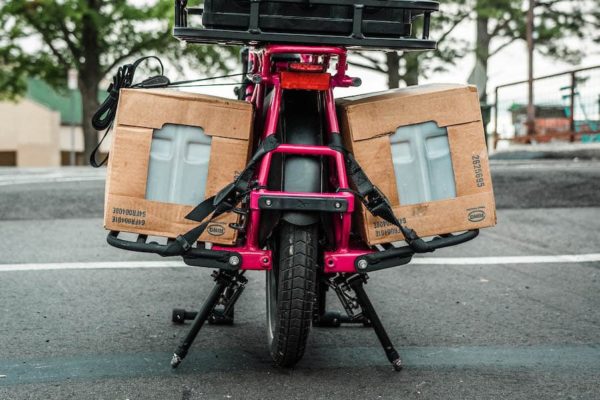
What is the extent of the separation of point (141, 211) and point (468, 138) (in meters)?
1.50

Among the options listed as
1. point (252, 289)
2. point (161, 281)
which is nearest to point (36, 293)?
point (161, 281)

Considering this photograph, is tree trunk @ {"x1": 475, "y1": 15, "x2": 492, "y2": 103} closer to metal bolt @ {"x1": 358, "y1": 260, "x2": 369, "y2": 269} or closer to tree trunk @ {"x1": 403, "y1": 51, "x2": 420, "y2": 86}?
tree trunk @ {"x1": 403, "y1": 51, "x2": 420, "y2": 86}

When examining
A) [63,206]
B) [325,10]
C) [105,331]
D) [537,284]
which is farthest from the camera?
[63,206]

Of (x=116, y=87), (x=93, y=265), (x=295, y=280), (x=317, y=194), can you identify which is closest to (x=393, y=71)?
(x=93, y=265)

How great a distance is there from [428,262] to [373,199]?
3.25 m

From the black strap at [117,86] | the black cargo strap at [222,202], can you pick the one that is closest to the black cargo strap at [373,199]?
the black cargo strap at [222,202]

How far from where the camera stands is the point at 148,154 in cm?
376

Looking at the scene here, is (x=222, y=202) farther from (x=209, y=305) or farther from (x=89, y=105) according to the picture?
(x=89, y=105)

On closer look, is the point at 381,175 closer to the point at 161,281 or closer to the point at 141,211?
the point at 141,211

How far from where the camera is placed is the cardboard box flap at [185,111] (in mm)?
3748

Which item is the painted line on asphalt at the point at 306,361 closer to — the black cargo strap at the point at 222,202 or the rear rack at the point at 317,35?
the black cargo strap at the point at 222,202

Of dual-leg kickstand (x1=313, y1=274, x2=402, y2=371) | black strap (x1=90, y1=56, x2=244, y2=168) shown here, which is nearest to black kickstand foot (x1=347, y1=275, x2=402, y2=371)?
dual-leg kickstand (x1=313, y1=274, x2=402, y2=371)

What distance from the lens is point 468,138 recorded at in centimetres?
387

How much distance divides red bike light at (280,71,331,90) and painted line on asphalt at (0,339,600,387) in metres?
1.28
